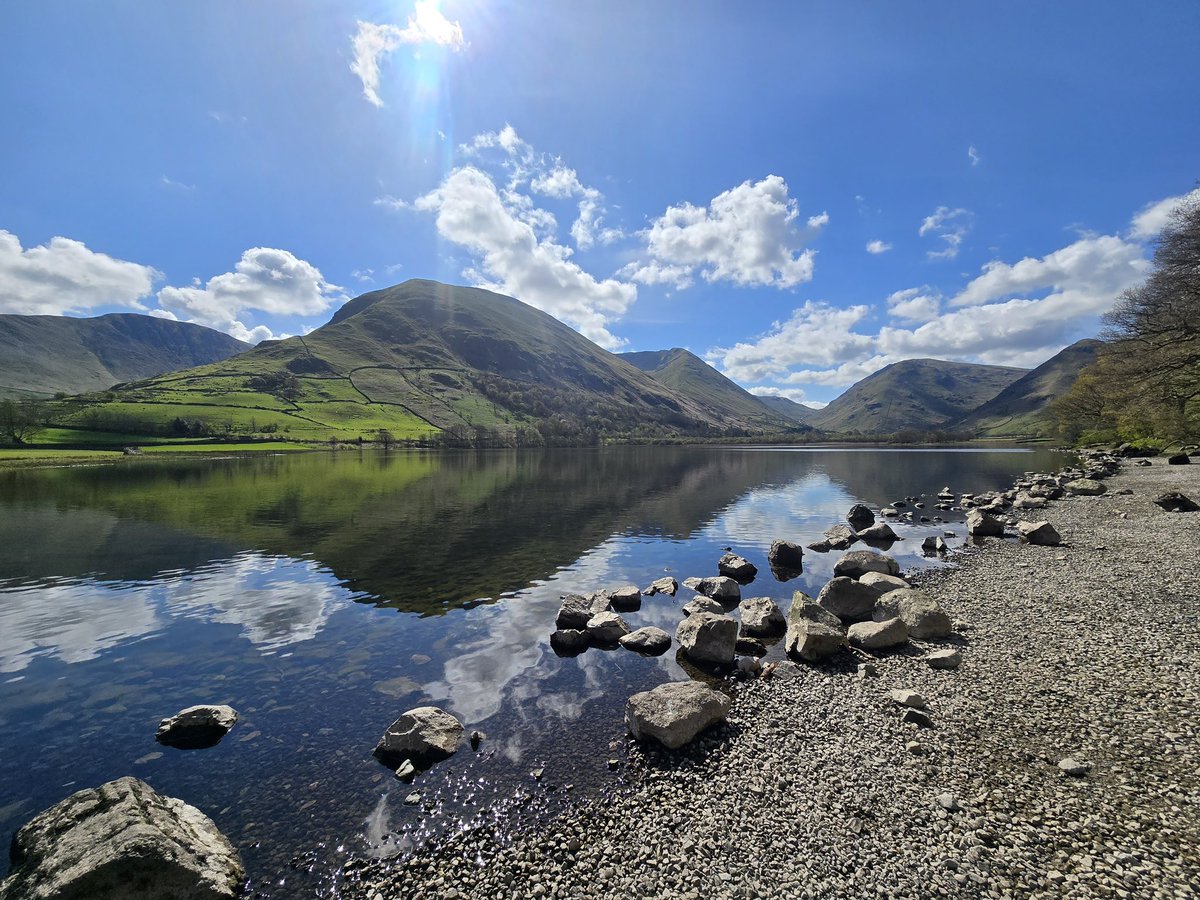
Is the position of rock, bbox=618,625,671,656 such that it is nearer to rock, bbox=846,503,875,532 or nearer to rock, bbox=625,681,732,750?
rock, bbox=625,681,732,750

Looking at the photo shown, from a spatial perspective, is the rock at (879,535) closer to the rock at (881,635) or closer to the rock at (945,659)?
the rock at (881,635)

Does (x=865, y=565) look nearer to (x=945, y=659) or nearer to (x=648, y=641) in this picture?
(x=945, y=659)

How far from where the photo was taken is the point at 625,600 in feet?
87.8

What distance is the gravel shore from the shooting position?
30.6 feet

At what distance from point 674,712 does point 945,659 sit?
431 inches

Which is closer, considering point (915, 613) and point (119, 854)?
point (119, 854)

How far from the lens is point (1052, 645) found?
1866cm

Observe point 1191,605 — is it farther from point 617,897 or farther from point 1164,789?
point 617,897

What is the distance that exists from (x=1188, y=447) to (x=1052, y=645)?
10361 cm

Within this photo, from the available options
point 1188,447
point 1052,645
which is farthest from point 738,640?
point 1188,447

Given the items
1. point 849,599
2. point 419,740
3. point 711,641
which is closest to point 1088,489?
point 849,599

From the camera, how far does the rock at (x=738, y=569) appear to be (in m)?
31.9

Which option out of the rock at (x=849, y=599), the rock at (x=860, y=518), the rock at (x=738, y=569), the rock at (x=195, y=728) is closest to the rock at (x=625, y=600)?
the rock at (x=738, y=569)

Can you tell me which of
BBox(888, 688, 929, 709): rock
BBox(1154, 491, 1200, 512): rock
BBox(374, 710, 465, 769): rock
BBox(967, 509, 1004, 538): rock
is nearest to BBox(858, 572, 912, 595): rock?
BBox(888, 688, 929, 709): rock
